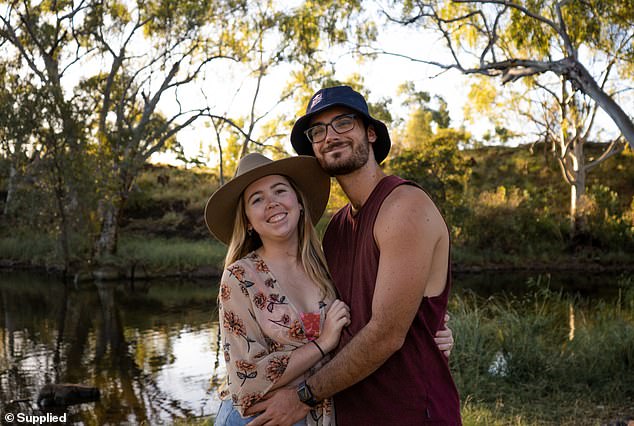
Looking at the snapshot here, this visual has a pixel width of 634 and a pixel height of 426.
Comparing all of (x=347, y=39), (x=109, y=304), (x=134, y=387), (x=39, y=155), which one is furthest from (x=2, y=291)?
(x=347, y=39)

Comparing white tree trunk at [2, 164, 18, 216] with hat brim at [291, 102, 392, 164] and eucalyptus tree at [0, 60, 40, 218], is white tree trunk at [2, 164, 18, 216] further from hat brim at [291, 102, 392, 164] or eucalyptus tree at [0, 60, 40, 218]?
hat brim at [291, 102, 392, 164]

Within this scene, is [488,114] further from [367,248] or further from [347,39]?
[367,248]

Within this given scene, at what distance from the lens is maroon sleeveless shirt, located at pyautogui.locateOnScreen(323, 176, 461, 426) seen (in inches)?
93.3

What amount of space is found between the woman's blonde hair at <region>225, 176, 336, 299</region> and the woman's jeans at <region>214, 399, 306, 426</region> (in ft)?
1.66

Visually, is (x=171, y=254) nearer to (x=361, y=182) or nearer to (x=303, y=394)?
(x=361, y=182)

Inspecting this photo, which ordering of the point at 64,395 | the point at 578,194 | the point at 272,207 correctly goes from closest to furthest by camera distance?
the point at 272,207
the point at 64,395
the point at 578,194

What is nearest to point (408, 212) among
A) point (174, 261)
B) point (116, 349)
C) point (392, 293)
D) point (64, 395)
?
point (392, 293)

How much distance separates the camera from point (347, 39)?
739 inches

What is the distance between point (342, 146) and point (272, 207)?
36 centimetres

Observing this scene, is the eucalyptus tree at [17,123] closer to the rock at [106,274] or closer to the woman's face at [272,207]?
the rock at [106,274]

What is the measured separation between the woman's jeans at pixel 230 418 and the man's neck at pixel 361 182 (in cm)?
85

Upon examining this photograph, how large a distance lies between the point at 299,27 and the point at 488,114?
8.48 m

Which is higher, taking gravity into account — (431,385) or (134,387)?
(431,385)

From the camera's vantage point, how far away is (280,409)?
7.69 feet
